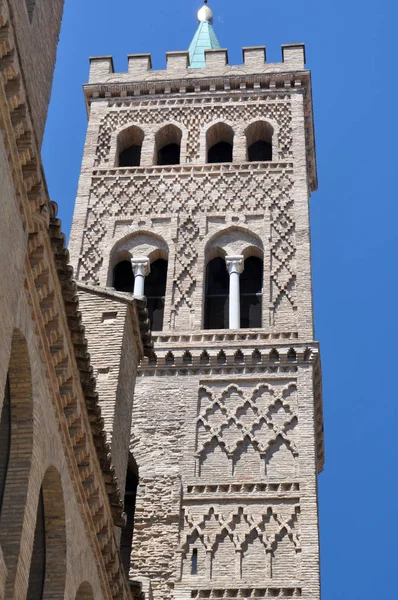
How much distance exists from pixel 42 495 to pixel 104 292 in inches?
160

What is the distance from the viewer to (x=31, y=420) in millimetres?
9555

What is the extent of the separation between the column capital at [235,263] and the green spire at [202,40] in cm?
773

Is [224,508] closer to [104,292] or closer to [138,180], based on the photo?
[104,292]

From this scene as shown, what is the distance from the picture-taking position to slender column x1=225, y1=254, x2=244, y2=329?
19656 mm

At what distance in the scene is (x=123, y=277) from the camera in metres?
21.0

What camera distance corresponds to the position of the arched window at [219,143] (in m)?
23.0

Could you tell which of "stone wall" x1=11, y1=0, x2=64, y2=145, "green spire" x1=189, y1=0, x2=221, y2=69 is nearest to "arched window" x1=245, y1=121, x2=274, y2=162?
"green spire" x1=189, y1=0, x2=221, y2=69

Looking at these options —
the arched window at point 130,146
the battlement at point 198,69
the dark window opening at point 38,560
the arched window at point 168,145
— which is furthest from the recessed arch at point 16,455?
the battlement at point 198,69

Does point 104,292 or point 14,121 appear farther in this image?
point 104,292

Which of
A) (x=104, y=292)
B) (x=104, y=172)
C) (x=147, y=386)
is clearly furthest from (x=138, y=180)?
(x=104, y=292)

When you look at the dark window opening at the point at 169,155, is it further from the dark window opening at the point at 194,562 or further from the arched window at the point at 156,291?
the dark window opening at the point at 194,562

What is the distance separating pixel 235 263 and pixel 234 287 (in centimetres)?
49

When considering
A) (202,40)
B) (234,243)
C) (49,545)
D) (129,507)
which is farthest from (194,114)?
(49,545)

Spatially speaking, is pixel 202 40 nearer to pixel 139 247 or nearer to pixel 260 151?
pixel 260 151
